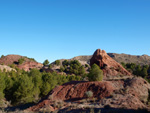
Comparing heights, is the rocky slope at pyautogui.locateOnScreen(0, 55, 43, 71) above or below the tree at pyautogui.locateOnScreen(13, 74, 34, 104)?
above

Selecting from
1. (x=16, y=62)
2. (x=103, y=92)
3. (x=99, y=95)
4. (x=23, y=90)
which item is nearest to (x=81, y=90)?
(x=99, y=95)

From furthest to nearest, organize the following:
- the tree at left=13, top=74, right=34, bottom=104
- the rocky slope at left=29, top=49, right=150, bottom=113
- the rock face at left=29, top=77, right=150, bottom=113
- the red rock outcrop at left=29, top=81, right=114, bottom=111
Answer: the tree at left=13, top=74, right=34, bottom=104 → the red rock outcrop at left=29, top=81, right=114, bottom=111 → the rock face at left=29, top=77, right=150, bottom=113 → the rocky slope at left=29, top=49, right=150, bottom=113

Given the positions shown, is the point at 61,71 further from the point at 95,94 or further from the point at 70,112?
the point at 70,112

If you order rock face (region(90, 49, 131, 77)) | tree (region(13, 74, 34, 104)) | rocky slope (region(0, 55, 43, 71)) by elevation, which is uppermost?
rocky slope (region(0, 55, 43, 71))

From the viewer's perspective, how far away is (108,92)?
17625 mm

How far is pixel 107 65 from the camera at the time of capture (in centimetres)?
3531

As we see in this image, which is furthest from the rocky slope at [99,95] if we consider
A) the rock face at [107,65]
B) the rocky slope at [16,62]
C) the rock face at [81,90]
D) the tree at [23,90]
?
the rocky slope at [16,62]

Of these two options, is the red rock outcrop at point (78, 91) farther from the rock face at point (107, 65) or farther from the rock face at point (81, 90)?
the rock face at point (107, 65)

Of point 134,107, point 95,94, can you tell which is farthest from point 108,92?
point 134,107

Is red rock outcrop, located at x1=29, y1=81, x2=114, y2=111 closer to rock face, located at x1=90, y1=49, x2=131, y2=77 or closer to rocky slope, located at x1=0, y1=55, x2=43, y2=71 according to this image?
rock face, located at x1=90, y1=49, x2=131, y2=77

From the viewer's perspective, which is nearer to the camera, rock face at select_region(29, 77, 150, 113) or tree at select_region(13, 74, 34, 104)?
rock face at select_region(29, 77, 150, 113)

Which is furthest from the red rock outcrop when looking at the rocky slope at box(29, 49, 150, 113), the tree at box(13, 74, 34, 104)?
the tree at box(13, 74, 34, 104)

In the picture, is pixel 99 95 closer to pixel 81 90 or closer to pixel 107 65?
pixel 81 90

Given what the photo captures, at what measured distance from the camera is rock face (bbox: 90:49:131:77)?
33.8 metres
